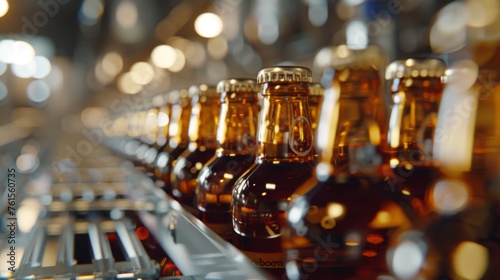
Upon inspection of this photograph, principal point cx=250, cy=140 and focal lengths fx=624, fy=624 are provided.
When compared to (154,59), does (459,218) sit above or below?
below

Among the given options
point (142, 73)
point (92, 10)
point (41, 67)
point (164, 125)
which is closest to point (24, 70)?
point (41, 67)

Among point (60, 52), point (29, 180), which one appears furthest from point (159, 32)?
point (29, 180)

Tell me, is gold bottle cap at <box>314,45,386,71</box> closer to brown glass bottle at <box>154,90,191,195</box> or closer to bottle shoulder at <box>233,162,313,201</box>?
bottle shoulder at <box>233,162,313,201</box>

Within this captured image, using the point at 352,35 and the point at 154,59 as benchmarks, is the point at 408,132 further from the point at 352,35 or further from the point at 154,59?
the point at 154,59

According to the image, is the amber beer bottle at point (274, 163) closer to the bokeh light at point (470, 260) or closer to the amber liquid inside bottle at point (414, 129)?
the amber liquid inside bottle at point (414, 129)

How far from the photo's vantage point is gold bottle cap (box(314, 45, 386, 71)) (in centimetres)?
50

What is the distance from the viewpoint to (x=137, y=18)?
720cm

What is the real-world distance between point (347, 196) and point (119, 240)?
1.66 ft

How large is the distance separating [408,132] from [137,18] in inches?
271

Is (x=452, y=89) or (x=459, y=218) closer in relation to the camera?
(x=459, y=218)

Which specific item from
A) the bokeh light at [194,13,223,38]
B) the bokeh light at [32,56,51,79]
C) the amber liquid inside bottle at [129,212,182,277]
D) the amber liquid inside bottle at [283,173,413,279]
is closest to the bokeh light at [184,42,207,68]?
the bokeh light at [194,13,223,38]

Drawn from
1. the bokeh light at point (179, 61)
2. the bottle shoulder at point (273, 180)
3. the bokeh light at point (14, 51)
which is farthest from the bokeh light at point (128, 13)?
the bottle shoulder at point (273, 180)

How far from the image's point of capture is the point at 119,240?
2.96ft

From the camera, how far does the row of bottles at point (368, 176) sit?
0.41 m
